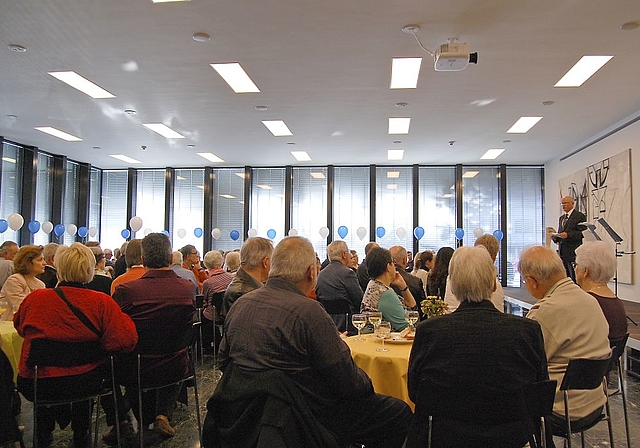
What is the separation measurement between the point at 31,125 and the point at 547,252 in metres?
9.84

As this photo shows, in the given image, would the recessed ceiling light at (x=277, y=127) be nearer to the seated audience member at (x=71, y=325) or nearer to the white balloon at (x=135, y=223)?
the white balloon at (x=135, y=223)

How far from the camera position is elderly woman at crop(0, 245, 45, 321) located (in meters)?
4.25

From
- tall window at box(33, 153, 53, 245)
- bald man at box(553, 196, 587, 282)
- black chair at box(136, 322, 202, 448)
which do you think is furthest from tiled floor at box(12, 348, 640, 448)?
tall window at box(33, 153, 53, 245)

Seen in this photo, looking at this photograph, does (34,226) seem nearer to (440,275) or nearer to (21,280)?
(21,280)

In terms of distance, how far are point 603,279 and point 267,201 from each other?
11.6m

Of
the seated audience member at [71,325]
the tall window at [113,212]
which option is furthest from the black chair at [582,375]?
the tall window at [113,212]

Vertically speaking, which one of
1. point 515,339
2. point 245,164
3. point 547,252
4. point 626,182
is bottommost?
point 515,339

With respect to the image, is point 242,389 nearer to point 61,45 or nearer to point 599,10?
point 599,10

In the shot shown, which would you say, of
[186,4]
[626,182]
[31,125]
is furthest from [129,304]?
[626,182]

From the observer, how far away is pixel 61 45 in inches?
231

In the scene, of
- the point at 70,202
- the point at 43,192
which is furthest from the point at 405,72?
the point at 70,202

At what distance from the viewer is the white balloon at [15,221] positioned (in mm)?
10359

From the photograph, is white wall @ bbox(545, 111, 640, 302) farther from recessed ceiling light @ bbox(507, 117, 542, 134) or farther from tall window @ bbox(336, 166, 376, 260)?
tall window @ bbox(336, 166, 376, 260)

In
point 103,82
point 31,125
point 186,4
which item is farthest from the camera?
point 31,125
